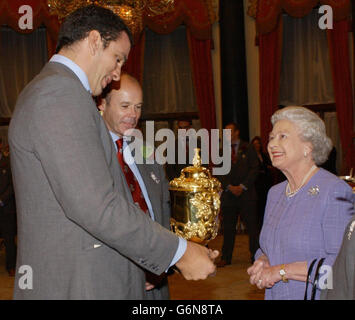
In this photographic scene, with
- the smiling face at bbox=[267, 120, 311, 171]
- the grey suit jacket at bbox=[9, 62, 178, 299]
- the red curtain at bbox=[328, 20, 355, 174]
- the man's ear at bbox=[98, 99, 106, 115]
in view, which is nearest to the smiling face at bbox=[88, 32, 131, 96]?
the grey suit jacket at bbox=[9, 62, 178, 299]

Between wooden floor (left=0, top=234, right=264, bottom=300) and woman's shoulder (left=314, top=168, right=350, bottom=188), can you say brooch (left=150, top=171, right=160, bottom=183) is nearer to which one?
woman's shoulder (left=314, top=168, right=350, bottom=188)

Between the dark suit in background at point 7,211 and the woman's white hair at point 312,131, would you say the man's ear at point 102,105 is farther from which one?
the dark suit in background at point 7,211

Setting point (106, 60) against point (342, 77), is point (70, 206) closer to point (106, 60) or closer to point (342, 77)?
point (106, 60)

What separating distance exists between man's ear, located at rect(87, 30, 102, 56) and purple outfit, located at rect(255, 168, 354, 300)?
121 cm

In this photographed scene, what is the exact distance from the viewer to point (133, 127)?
2.70 m

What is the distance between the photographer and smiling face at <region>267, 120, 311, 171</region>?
2.69m

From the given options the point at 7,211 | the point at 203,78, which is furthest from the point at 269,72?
the point at 7,211

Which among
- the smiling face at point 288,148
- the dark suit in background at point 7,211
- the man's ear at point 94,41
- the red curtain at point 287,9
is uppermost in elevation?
the red curtain at point 287,9

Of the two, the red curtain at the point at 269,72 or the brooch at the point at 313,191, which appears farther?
the red curtain at the point at 269,72

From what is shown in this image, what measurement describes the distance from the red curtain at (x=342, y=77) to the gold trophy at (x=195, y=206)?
7.29m

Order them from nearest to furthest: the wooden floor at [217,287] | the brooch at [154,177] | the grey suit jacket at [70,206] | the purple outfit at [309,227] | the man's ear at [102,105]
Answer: the grey suit jacket at [70,206]
the purple outfit at [309,227]
the brooch at [154,177]
the man's ear at [102,105]
the wooden floor at [217,287]

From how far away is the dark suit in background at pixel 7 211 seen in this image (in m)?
6.82

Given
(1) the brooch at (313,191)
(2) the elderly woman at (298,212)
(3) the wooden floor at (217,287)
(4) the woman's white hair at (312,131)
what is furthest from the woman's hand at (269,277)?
(3) the wooden floor at (217,287)
